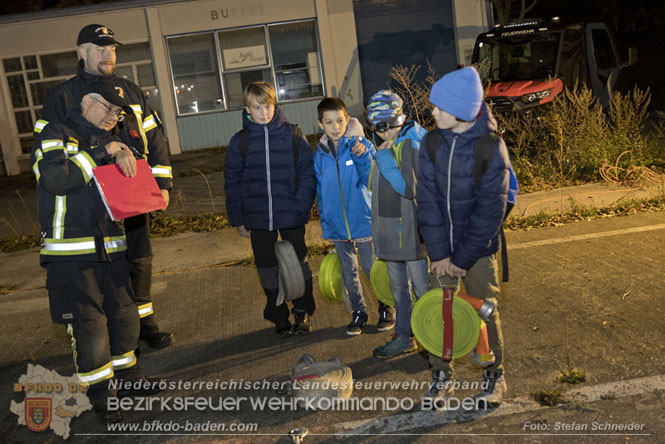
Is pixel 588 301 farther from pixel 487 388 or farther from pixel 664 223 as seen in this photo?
pixel 664 223

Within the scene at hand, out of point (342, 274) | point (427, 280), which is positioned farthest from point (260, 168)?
point (427, 280)

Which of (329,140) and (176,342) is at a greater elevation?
(329,140)

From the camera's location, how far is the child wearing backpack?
173 inches

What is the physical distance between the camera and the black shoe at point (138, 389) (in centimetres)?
391

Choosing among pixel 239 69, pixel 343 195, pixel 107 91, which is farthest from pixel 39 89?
pixel 343 195

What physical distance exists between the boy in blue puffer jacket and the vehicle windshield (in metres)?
7.81

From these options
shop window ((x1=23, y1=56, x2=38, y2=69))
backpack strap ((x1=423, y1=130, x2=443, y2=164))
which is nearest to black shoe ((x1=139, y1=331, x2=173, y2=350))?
backpack strap ((x1=423, y1=130, x2=443, y2=164))

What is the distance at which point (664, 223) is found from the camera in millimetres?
6414

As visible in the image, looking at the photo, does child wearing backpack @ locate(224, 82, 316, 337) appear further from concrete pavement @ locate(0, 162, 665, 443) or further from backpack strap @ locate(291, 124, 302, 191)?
concrete pavement @ locate(0, 162, 665, 443)

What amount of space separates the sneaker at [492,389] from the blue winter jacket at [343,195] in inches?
53.5

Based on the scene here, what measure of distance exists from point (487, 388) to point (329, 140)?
6.53 feet

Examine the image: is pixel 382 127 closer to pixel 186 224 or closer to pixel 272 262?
pixel 272 262

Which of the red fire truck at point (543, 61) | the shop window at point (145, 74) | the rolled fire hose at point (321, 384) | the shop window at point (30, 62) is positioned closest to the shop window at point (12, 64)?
the shop window at point (30, 62)

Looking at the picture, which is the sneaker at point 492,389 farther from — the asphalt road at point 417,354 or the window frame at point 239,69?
the window frame at point 239,69
